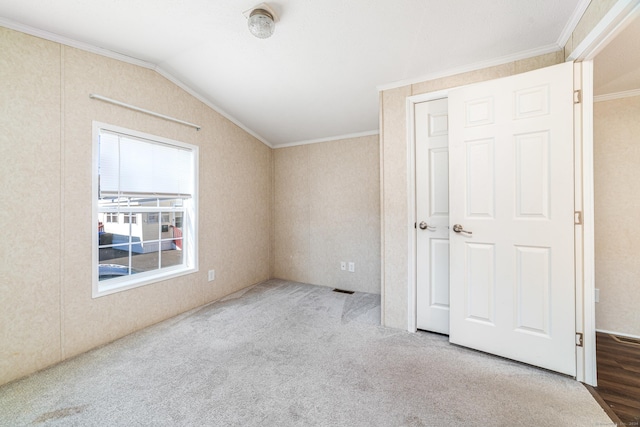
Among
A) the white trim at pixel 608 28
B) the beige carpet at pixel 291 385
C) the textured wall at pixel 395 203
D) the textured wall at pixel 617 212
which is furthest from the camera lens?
the textured wall at pixel 395 203

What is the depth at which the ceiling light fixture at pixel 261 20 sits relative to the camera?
64.6 inches

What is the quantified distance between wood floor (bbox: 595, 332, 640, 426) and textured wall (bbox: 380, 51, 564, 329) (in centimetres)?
125

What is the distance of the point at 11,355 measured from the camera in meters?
1.66

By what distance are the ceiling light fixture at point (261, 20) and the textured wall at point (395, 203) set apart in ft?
3.97

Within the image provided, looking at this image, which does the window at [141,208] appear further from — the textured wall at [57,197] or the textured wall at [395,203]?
the textured wall at [395,203]

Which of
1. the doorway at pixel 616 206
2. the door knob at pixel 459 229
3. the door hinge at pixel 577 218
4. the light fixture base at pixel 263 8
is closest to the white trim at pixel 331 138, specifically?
the door knob at pixel 459 229

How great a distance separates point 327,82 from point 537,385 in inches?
110

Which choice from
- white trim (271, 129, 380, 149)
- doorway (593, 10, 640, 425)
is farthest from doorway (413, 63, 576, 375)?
white trim (271, 129, 380, 149)

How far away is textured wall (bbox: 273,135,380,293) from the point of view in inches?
136

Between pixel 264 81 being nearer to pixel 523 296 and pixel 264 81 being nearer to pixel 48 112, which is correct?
pixel 48 112

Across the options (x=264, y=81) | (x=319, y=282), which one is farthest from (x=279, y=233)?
(x=264, y=81)

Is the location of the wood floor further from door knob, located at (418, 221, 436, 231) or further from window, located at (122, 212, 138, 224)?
window, located at (122, 212, 138, 224)

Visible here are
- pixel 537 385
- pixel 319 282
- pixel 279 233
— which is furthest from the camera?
pixel 279 233

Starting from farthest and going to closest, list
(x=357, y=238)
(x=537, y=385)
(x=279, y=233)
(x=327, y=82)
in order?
(x=279, y=233), (x=357, y=238), (x=327, y=82), (x=537, y=385)
